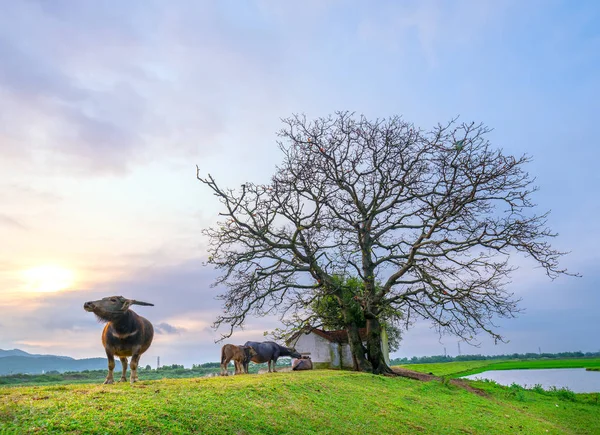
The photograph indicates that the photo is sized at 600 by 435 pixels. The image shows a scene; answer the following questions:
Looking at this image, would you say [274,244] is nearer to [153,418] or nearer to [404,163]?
[404,163]

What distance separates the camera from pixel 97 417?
6.51 metres

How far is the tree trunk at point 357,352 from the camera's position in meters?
24.6

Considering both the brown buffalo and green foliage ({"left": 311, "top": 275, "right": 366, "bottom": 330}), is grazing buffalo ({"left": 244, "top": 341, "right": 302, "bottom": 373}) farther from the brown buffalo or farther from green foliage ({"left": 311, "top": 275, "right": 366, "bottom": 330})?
green foliage ({"left": 311, "top": 275, "right": 366, "bottom": 330})

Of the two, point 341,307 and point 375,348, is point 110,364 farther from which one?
point 375,348

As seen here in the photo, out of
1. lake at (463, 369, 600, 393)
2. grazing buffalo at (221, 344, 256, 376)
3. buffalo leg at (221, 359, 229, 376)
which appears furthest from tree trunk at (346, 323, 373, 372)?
lake at (463, 369, 600, 393)

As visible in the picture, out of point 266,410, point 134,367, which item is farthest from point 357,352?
point 266,410

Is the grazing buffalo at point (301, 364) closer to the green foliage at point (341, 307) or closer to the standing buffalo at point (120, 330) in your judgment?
the green foliage at point (341, 307)

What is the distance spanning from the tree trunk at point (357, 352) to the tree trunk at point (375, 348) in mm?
384

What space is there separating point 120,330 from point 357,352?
662 inches

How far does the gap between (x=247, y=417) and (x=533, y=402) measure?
20.6 meters

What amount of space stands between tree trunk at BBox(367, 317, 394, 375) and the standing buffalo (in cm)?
1588

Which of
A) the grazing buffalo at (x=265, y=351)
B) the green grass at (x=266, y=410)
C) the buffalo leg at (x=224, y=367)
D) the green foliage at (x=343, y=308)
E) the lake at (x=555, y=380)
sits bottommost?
the lake at (x=555, y=380)

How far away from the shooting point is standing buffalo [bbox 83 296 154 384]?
10.6 meters

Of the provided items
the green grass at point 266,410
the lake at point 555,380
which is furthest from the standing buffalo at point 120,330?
the lake at point 555,380
